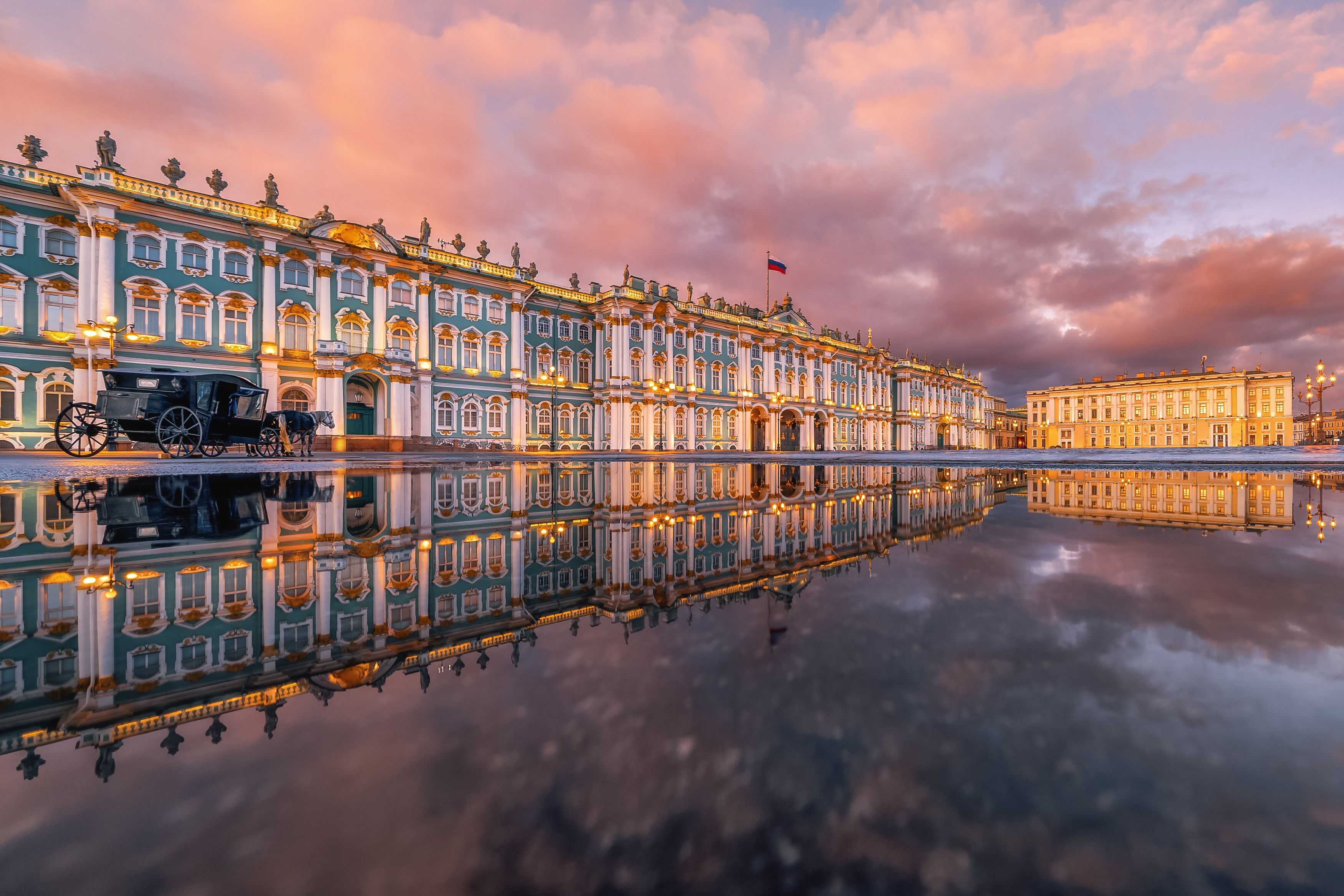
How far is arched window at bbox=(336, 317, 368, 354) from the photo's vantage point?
95.0 ft

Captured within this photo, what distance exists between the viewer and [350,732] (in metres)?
1.43

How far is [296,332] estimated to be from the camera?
27688mm

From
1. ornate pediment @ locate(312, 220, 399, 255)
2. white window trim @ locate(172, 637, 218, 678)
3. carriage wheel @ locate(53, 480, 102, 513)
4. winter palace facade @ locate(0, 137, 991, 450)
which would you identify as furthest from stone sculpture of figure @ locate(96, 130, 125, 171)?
white window trim @ locate(172, 637, 218, 678)

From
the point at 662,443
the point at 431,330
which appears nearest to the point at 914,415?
the point at 662,443

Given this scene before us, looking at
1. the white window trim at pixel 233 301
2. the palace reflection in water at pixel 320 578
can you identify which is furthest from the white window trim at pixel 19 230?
the palace reflection in water at pixel 320 578

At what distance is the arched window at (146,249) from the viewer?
23.9m

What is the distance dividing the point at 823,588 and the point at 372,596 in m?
2.53

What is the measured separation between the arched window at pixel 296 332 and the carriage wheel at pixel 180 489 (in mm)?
21584

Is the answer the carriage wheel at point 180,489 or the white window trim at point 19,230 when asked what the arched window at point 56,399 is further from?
the carriage wheel at point 180,489

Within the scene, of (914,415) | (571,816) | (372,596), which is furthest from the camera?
(914,415)

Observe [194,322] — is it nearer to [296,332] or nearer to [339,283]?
[296,332]

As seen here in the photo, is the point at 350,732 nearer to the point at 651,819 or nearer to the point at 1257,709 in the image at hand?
the point at 651,819

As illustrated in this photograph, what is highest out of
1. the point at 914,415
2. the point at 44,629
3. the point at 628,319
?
the point at 628,319

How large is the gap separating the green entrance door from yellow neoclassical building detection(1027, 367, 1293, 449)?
10064 cm
